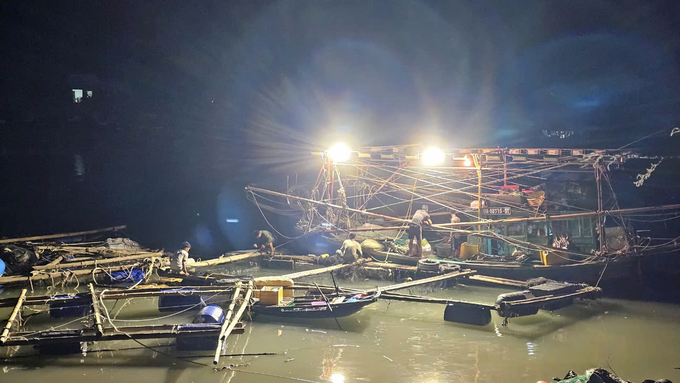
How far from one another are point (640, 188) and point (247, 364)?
1686 cm

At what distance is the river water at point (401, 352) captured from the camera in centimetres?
765

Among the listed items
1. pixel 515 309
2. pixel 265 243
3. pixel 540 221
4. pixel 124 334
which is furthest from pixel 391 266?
pixel 124 334

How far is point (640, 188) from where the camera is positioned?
16.0m

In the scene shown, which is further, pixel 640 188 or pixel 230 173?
pixel 230 173

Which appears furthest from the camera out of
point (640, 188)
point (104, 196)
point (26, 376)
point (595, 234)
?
point (104, 196)

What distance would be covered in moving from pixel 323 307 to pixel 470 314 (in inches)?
154

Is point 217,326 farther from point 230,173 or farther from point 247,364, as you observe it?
point 230,173

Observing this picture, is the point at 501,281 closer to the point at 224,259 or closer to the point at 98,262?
the point at 224,259

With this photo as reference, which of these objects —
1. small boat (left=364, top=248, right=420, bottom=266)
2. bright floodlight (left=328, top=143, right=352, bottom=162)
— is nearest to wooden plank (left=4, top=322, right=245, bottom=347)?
small boat (left=364, top=248, right=420, bottom=266)

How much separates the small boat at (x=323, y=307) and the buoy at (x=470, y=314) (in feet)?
7.09

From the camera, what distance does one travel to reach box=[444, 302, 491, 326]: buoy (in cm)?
1021

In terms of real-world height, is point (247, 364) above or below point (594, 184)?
below

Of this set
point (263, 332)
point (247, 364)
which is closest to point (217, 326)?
point (247, 364)

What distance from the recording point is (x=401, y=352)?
8.67 metres
